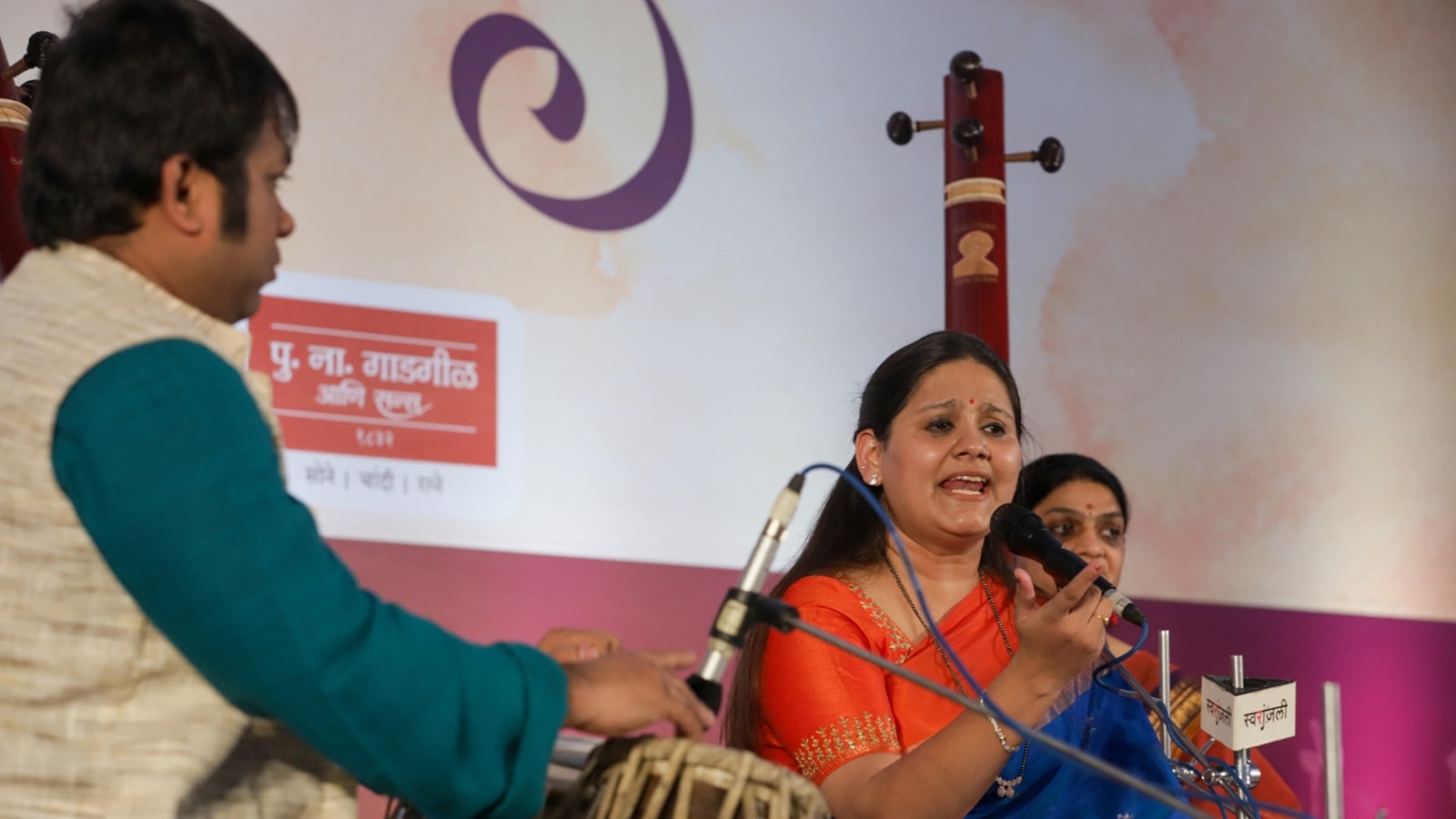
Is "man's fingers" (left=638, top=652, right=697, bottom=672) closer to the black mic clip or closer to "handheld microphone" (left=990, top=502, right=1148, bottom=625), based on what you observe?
the black mic clip

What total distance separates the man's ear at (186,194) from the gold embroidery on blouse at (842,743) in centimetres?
131

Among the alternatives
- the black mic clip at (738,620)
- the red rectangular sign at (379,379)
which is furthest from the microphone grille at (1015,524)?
the red rectangular sign at (379,379)

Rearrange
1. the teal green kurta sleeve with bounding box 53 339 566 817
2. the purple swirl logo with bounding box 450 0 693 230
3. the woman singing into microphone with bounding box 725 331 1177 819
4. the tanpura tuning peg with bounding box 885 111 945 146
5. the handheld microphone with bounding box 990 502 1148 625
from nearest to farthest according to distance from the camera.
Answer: the teal green kurta sleeve with bounding box 53 339 566 817
the handheld microphone with bounding box 990 502 1148 625
the woman singing into microphone with bounding box 725 331 1177 819
the tanpura tuning peg with bounding box 885 111 945 146
the purple swirl logo with bounding box 450 0 693 230

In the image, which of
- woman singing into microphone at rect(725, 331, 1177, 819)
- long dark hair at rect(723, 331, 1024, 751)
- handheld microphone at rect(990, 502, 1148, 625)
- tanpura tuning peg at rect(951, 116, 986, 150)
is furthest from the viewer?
tanpura tuning peg at rect(951, 116, 986, 150)

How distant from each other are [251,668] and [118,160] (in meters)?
0.48

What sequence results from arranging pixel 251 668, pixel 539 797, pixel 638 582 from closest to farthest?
pixel 251 668 < pixel 539 797 < pixel 638 582

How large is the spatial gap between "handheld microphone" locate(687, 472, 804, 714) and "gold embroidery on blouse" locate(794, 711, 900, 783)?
2.75 ft

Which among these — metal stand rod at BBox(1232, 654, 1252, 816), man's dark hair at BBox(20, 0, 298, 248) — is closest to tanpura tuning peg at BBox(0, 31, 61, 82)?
man's dark hair at BBox(20, 0, 298, 248)

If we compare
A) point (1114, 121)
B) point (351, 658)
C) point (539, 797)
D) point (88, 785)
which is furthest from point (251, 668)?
point (1114, 121)

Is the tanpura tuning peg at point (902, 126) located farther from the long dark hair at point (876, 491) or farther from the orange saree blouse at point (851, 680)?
the orange saree blouse at point (851, 680)

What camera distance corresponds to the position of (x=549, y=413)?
3.94m

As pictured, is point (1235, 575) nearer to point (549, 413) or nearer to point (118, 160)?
point (549, 413)

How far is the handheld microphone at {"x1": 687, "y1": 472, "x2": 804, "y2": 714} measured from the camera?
1.47 m

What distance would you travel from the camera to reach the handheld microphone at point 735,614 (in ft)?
4.82
